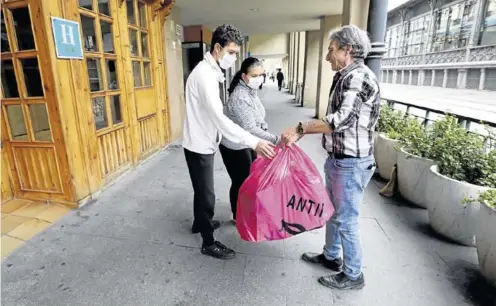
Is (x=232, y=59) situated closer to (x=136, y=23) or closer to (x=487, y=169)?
(x=487, y=169)

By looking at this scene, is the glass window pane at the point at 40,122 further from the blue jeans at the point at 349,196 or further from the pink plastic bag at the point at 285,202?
the blue jeans at the point at 349,196

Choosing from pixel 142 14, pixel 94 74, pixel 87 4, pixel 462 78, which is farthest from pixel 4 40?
pixel 462 78

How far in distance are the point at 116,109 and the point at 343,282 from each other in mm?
2974

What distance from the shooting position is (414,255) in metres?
1.92

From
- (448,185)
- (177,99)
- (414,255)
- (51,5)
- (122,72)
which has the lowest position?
(414,255)

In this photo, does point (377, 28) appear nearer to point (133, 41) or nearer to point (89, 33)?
point (89, 33)

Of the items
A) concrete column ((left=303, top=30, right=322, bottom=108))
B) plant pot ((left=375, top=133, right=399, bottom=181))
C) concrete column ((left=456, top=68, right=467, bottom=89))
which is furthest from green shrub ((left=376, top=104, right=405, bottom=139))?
concrete column ((left=456, top=68, right=467, bottom=89))

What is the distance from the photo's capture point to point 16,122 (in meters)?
2.51

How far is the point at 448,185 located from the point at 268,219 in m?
1.41

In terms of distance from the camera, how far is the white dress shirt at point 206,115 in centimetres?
161

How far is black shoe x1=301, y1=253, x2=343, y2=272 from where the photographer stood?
178 centimetres

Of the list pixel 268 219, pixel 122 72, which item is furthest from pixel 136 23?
pixel 268 219

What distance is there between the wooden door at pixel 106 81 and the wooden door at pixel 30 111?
14.6 inches

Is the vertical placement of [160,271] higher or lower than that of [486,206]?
lower
